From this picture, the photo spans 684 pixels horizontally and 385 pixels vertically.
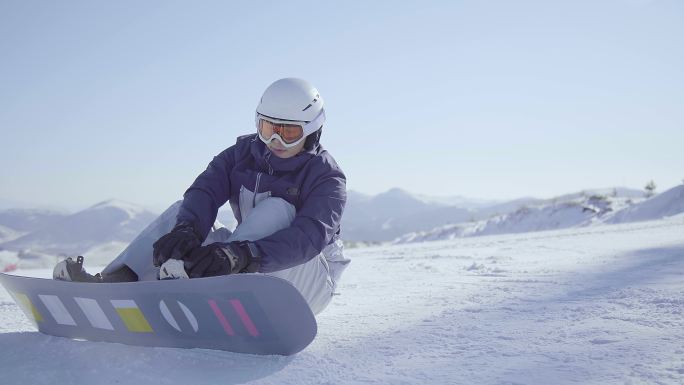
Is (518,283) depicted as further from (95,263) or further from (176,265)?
(95,263)

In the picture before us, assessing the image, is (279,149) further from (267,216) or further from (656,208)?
(656,208)

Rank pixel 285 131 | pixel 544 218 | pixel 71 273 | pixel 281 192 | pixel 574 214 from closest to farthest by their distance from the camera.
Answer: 1. pixel 71 273
2. pixel 281 192
3. pixel 285 131
4. pixel 574 214
5. pixel 544 218

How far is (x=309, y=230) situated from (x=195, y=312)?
20.7 inches

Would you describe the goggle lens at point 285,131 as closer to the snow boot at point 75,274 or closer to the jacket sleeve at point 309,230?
the jacket sleeve at point 309,230

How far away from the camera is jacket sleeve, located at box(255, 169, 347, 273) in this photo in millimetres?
1987

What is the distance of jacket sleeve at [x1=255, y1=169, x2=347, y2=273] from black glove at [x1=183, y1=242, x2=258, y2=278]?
0.05m

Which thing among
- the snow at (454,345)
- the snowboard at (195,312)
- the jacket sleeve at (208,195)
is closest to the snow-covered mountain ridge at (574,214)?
the snow at (454,345)

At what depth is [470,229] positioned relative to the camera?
14.0 meters

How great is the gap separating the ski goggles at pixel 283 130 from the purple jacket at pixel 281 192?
0.26 ft

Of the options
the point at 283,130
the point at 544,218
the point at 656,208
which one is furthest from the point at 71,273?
the point at 544,218

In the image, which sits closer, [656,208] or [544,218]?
[656,208]

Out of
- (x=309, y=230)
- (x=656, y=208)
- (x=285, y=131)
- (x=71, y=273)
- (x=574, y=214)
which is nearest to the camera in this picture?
(x=309, y=230)

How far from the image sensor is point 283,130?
96.8 inches

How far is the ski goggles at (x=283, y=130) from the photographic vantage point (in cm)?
245
